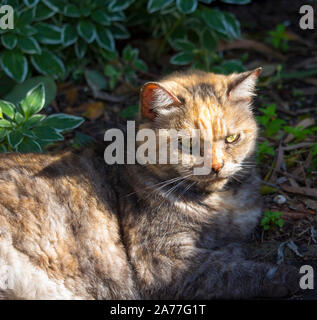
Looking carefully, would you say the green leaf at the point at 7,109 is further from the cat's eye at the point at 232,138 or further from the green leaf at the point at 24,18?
the cat's eye at the point at 232,138

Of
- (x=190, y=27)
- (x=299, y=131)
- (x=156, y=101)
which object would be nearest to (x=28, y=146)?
(x=156, y=101)

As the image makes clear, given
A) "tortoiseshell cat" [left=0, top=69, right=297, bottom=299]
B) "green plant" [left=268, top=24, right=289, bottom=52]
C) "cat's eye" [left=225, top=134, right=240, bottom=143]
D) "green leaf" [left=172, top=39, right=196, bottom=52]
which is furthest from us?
"green plant" [left=268, top=24, right=289, bottom=52]

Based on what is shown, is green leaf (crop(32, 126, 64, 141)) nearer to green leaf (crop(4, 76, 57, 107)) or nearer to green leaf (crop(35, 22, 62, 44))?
green leaf (crop(4, 76, 57, 107))

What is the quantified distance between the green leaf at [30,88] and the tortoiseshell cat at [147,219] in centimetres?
143

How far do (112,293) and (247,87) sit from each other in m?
1.46

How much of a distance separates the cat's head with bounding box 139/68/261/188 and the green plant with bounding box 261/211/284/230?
43 centimetres

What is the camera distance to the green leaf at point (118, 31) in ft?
16.0

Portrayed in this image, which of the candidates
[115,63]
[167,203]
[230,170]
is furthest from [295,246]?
[115,63]

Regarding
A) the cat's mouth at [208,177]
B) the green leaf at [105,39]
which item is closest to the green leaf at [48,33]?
the green leaf at [105,39]

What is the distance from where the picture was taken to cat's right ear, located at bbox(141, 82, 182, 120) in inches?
109

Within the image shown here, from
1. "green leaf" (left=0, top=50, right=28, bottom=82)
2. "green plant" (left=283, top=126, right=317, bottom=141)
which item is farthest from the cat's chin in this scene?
"green leaf" (left=0, top=50, right=28, bottom=82)

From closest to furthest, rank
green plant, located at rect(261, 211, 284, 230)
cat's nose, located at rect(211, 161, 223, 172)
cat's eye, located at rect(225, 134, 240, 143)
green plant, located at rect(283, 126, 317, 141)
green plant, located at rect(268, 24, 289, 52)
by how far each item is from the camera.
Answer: cat's nose, located at rect(211, 161, 223, 172) → cat's eye, located at rect(225, 134, 240, 143) → green plant, located at rect(261, 211, 284, 230) → green plant, located at rect(283, 126, 317, 141) → green plant, located at rect(268, 24, 289, 52)

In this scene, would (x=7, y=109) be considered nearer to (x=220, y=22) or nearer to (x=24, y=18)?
(x=24, y=18)

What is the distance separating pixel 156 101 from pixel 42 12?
6.77 feet
